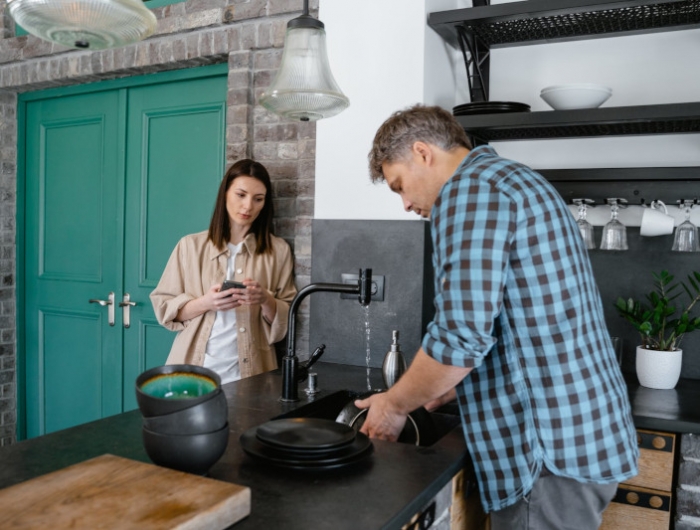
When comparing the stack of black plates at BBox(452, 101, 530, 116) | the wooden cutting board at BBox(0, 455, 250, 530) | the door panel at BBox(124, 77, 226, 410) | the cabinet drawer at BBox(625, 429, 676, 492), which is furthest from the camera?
the door panel at BBox(124, 77, 226, 410)

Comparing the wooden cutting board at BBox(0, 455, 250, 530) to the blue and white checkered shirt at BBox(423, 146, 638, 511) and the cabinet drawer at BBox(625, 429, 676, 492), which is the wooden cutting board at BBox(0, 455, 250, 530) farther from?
the cabinet drawer at BBox(625, 429, 676, 492)

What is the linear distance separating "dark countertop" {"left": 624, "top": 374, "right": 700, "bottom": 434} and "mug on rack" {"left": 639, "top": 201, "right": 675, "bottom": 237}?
0.53 metres

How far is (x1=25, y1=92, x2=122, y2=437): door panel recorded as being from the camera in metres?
3.68

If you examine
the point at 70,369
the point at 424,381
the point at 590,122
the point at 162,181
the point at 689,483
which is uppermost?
the point at 590,122

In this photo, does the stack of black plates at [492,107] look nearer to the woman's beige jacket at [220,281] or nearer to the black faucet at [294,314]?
the black faucet at [294,314]

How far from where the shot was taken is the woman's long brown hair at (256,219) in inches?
111

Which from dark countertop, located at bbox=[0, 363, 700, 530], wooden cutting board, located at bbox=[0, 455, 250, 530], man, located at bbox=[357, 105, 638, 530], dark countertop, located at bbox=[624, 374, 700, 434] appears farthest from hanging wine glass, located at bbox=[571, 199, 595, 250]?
wooden cutting board, located at bbox=[0, 455, 250, 530]

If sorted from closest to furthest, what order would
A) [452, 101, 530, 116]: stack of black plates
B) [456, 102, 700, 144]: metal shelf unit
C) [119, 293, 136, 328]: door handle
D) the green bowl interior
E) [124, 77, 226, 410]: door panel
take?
1. the green bowl interior
2. [456, 102, 700, 144]: metal shelf unit
3. [452, 101, 530, 116]: stack of black plates
4. [124, 77, 226, 410]: door panel
5. [119, 293, 136, 328]: door handle

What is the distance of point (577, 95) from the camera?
2328 mm

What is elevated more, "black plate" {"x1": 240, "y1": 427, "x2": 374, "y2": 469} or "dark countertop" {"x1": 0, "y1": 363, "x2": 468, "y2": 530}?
"black plate" {"x1": 240, "y1": 427, "x2": 374, "y2": 469}

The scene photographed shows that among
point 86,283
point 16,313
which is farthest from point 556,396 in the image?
point 16,313

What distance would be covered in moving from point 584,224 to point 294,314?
3.64 ft

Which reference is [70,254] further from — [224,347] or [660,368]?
[660,368]

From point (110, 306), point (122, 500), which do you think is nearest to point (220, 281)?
point (110, 306)
